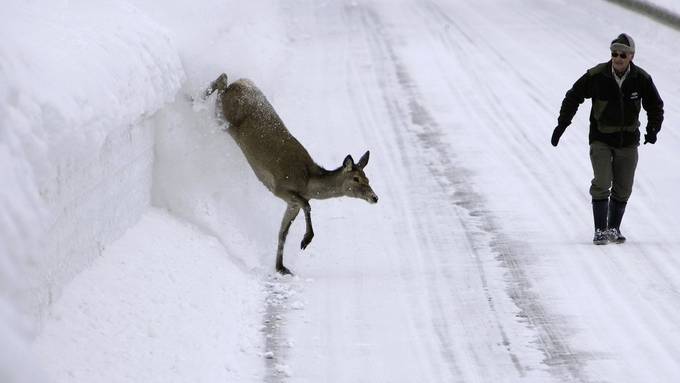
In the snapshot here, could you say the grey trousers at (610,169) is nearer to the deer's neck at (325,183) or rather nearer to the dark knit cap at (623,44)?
the dark knit cap at (623,44)

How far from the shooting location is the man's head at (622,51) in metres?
11.3

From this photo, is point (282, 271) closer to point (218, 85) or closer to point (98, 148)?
point (218, 85)

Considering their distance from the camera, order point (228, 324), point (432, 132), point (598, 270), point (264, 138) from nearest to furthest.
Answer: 1. point (228, 324)
2. point (598, 270)
3. point (264, 138)
4. point (432, 132)

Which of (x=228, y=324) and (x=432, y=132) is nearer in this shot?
(x=228, y=324)

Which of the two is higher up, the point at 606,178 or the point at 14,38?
the point at 14,38

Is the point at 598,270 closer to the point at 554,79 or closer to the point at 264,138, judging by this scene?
the point at 264,138

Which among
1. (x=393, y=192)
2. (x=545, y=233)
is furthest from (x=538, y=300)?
(x=393, y=192)

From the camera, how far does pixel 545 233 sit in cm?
1197

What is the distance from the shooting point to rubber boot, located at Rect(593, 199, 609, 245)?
37.9 ft

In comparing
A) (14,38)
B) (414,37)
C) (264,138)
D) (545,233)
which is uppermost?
(14,38)

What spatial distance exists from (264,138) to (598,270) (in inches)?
137

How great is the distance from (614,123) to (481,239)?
70.7 inches

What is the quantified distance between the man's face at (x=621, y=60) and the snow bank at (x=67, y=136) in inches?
170

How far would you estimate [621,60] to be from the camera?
11398 millimetres
